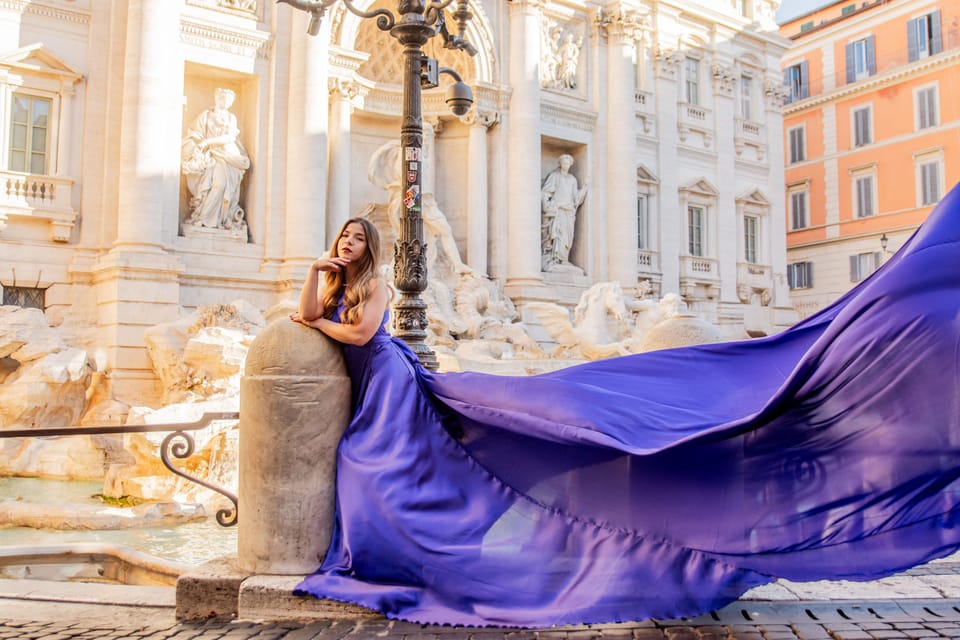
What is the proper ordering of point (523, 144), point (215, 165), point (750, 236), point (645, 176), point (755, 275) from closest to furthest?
point (215, 165), point (523, 144), point (645, 176), point (755, 275), point (750, 236)

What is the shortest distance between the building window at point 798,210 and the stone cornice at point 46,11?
23301mm

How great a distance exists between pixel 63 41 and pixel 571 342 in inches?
361

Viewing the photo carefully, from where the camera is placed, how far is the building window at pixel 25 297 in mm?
13102

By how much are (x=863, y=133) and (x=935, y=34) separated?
340 cm

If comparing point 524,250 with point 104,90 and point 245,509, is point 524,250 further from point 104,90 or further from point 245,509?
point 245,509

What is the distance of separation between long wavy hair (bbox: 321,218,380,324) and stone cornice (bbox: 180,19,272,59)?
11815 millimetres

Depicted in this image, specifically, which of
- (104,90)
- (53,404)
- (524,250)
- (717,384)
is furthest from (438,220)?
(717,384)

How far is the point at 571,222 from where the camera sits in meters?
19.4

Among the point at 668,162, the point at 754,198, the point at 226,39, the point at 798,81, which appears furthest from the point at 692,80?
the point at 226,39

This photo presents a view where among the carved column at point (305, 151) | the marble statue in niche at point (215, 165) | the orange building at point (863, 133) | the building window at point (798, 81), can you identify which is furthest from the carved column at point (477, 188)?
the building window at point (798, 81)

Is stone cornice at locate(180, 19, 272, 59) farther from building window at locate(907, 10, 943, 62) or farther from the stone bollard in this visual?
building window at locate(907, 10, 943, 62)

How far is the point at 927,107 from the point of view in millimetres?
26219

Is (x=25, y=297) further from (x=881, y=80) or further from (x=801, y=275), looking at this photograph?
(x=881, y=80)

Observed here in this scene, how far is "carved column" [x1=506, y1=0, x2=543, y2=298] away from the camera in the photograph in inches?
Answer: 704
